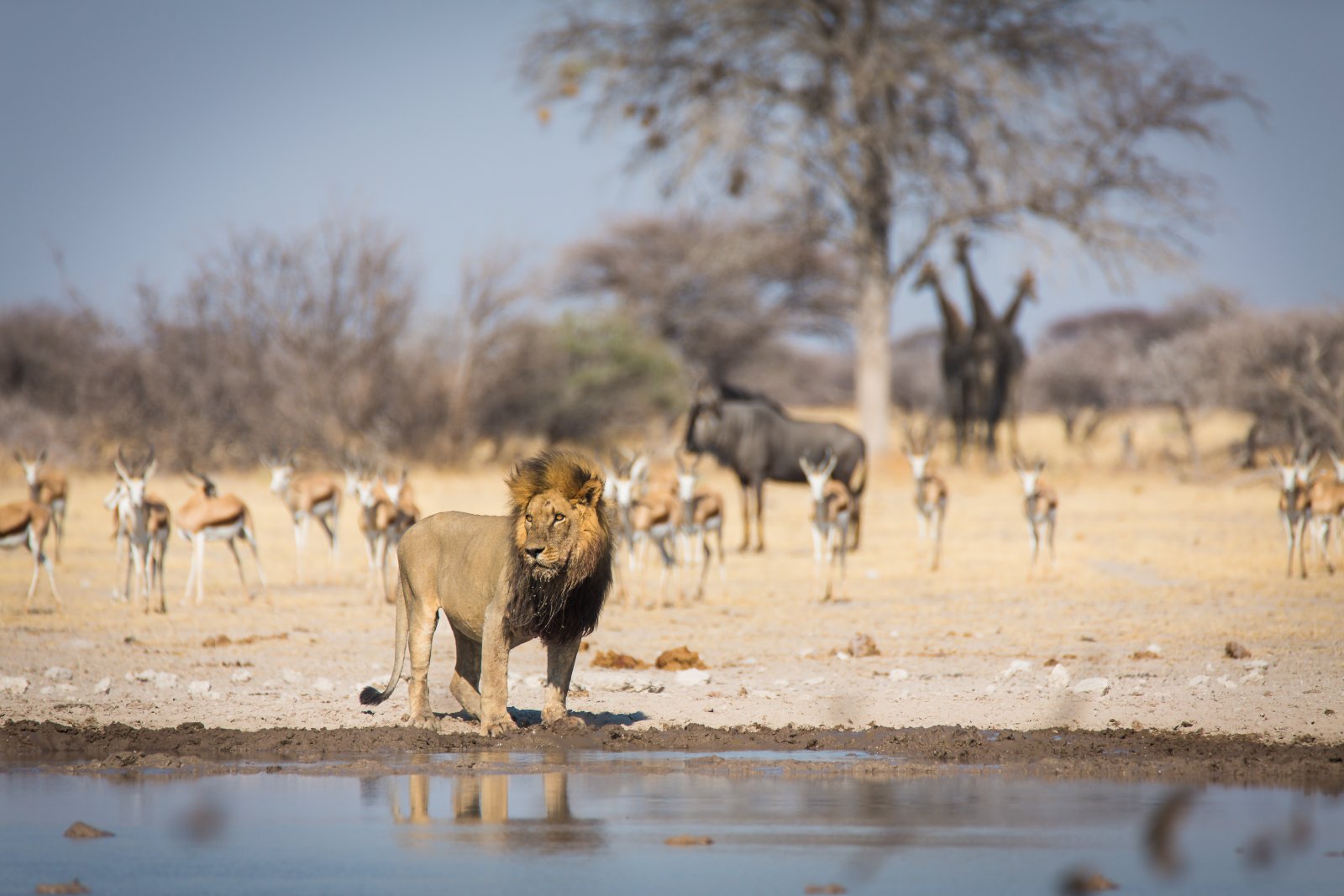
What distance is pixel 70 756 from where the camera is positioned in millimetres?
8820

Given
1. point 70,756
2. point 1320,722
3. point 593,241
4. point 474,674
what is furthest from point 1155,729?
point 593,241

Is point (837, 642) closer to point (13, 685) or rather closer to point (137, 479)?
point (13, 685)

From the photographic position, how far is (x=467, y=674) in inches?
392

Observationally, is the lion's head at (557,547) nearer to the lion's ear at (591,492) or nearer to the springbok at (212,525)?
the lion's ear at (591,492)

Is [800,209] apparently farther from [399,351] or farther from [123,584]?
[123,584]

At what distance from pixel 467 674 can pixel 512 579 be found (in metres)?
1.25

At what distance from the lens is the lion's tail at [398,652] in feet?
32.3

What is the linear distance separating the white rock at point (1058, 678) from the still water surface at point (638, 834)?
2966mm

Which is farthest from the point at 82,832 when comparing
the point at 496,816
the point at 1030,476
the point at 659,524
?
the point at 1030,476

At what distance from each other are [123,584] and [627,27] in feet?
73.8

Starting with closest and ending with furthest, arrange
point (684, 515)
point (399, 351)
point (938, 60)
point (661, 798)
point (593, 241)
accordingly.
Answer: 1. point (661, 798)
2. point (684, 515)
3. point (938, 60)
4. point (399, 351)
5. point (593, 241)

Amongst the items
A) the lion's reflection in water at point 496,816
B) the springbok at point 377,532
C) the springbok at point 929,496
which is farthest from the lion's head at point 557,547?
the springbok at point 929,496

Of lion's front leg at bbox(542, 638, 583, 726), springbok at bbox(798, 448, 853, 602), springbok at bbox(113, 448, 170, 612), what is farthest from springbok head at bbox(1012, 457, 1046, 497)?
lion's front leg at bbox(542, 638, 583, 726)

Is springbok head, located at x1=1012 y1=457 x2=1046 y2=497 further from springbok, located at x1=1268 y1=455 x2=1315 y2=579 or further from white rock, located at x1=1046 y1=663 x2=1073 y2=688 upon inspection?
white rock, located at x1=1046 y1=663 x2=1073 y2=688
